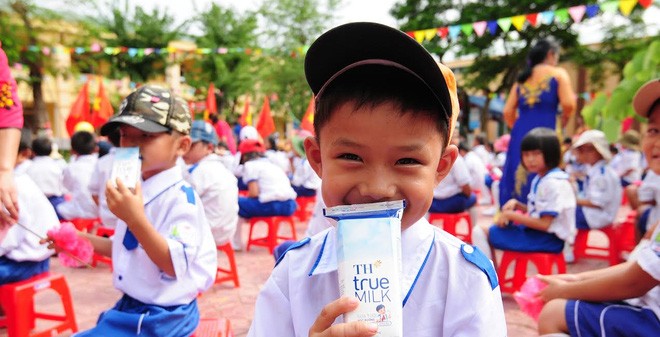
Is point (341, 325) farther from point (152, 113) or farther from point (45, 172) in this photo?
point (45, 172)

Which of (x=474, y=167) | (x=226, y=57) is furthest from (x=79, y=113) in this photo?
(x=226, y=57)

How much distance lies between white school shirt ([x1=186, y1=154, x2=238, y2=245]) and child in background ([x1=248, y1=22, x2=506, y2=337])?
3.27 metres

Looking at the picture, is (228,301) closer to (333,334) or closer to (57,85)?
(333,334)

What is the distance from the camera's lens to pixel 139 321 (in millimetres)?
1982

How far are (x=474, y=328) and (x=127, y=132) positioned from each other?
1.75 metres

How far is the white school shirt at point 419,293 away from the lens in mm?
1108

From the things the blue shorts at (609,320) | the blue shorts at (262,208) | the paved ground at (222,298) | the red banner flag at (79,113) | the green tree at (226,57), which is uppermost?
the green tree at (226,57)

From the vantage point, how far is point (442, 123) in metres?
1.11

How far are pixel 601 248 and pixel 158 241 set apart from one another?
495cm

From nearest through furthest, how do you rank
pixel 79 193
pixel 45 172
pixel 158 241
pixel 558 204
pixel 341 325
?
pixel 341 325, pixel 158 241, pixel 558 204, pixel 79 193, pixel 45 172

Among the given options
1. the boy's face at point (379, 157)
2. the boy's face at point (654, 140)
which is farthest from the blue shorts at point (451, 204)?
the boy's face at point (379, 157)

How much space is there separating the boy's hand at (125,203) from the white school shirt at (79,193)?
3.91 metres

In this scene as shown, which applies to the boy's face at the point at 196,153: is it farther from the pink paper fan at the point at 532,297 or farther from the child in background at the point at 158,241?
the pink paper fan at the point at 532,297

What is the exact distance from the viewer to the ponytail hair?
4.76 metres
